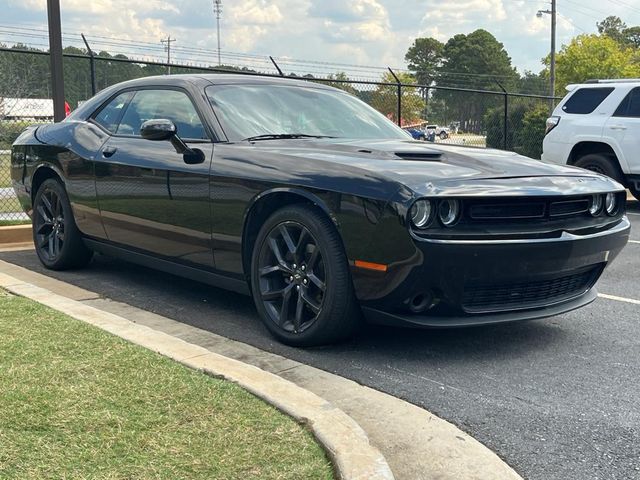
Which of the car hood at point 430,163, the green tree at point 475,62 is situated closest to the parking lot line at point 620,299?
the car hood at point 430,163

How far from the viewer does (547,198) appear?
3660 mm

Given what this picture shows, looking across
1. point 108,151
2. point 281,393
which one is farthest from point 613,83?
point 281,393

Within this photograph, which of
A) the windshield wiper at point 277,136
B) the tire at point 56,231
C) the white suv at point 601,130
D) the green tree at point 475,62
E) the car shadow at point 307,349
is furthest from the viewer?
the green tree at point 475,62

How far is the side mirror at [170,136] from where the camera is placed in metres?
4.46

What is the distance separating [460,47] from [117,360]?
10156 centimetres

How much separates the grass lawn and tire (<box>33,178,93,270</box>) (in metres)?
2.30

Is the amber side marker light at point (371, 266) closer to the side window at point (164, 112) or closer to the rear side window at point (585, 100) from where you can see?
the side window at point (164, 112)

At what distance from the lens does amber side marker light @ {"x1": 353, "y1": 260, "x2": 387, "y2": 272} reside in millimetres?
3545

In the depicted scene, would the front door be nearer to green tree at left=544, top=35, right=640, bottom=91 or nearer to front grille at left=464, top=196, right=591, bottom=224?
front grille at left=464, top=196, right=591, bottom=224

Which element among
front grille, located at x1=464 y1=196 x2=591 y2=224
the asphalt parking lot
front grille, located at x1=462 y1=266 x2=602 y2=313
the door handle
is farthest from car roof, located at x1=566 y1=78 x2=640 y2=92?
the door handle

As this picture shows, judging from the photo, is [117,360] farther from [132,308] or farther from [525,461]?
[525,461]

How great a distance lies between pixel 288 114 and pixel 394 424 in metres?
2.49

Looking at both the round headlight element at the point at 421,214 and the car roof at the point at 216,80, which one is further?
the car roof at the point at 216,80

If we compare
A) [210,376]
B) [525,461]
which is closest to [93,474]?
[210,376]
